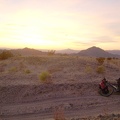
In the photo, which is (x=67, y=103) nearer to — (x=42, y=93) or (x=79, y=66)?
(x=42, y=93)

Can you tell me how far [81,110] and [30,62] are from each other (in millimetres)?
21195

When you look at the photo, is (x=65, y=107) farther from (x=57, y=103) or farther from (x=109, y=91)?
(x=109, y=91)

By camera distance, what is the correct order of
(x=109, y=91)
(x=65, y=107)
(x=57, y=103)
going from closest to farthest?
(x=65, y=107)
(x=57, y=103)
(x=109, y=91)

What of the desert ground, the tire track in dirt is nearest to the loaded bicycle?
the desert ground

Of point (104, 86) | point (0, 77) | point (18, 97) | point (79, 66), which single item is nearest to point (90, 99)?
point (104, 86)

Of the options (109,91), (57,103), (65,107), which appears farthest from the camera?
(109,91)

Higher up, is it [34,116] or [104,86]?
[104,86]

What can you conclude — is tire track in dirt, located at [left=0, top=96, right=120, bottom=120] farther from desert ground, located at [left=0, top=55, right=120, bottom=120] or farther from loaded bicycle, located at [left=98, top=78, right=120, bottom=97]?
loaded bicycle, located at [left=98, top=78, right=120, bottom=97]

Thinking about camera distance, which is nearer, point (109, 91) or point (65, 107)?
point (65, 107)

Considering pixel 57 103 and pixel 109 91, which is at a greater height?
pixel 109 91

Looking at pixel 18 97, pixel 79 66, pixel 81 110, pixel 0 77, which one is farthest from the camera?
pixel 79 66

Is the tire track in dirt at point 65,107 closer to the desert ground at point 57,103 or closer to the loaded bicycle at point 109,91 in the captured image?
the desert ground at point 57,103

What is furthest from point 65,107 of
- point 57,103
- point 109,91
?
point 109,91

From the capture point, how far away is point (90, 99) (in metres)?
16.9
